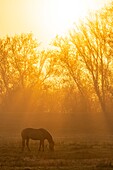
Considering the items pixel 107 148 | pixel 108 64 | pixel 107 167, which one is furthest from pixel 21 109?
pixel 107 167

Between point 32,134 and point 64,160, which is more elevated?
point 32,134

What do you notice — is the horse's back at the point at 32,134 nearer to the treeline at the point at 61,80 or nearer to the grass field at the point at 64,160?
the grass field at the point at 64,160

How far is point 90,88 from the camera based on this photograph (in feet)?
241

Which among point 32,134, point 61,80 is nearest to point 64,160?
point 32,134

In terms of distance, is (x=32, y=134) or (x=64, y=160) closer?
(x=64, y=160)

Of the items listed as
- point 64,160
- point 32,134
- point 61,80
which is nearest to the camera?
point 64,160

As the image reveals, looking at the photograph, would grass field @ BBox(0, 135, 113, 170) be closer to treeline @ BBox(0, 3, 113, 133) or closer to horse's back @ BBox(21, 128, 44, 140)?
horse's back @ BBox(21, 128, 44, 140)

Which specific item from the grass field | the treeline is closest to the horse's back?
the grass field

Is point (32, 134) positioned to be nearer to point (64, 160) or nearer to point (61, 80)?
point (64, 160)

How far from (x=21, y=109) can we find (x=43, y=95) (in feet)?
20.2

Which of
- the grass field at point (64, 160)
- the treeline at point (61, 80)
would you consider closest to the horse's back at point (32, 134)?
the grass field at point (64, 160)

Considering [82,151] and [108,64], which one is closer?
[82,151]

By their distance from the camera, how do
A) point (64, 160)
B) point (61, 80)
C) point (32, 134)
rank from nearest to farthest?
point (64, 160)
point (32, 134)
point (61, 80)

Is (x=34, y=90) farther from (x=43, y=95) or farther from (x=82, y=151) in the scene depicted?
(x=82, y=151)
